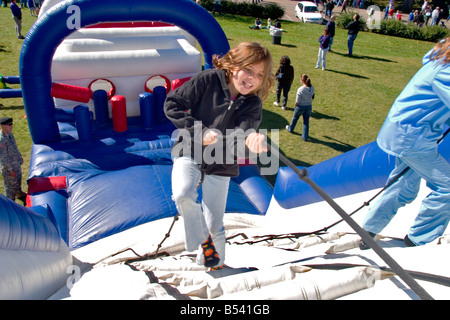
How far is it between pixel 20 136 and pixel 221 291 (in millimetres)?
6152

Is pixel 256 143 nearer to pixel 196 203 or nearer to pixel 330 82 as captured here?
pixel 196 203

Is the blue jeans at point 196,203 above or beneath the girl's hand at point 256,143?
beneath

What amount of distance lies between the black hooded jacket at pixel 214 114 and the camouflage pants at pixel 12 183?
11.6 ft

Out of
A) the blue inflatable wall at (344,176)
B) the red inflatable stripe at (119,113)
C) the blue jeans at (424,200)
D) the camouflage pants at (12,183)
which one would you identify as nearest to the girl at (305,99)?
the blue inflatable wall at (344,176)

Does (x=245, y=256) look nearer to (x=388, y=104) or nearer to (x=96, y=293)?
(x=96, y=293)

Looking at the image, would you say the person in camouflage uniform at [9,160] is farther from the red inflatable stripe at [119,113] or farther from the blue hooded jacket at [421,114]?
the blue hooded jacket at [421,114]

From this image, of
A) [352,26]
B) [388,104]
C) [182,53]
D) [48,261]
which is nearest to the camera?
[48,261]

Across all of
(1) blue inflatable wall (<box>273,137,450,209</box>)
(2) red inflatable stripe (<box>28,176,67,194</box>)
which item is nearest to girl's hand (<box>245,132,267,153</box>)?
(1) blue inflatable wall (<box>273,137,450,209</box>)

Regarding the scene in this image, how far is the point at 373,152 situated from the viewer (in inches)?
150

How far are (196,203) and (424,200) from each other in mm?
1583

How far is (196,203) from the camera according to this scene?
2119 millimetres

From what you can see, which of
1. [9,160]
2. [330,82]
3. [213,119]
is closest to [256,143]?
[213,119]

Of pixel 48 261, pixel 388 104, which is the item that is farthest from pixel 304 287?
pixel 388 104

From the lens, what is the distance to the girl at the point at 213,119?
6.70 ft
